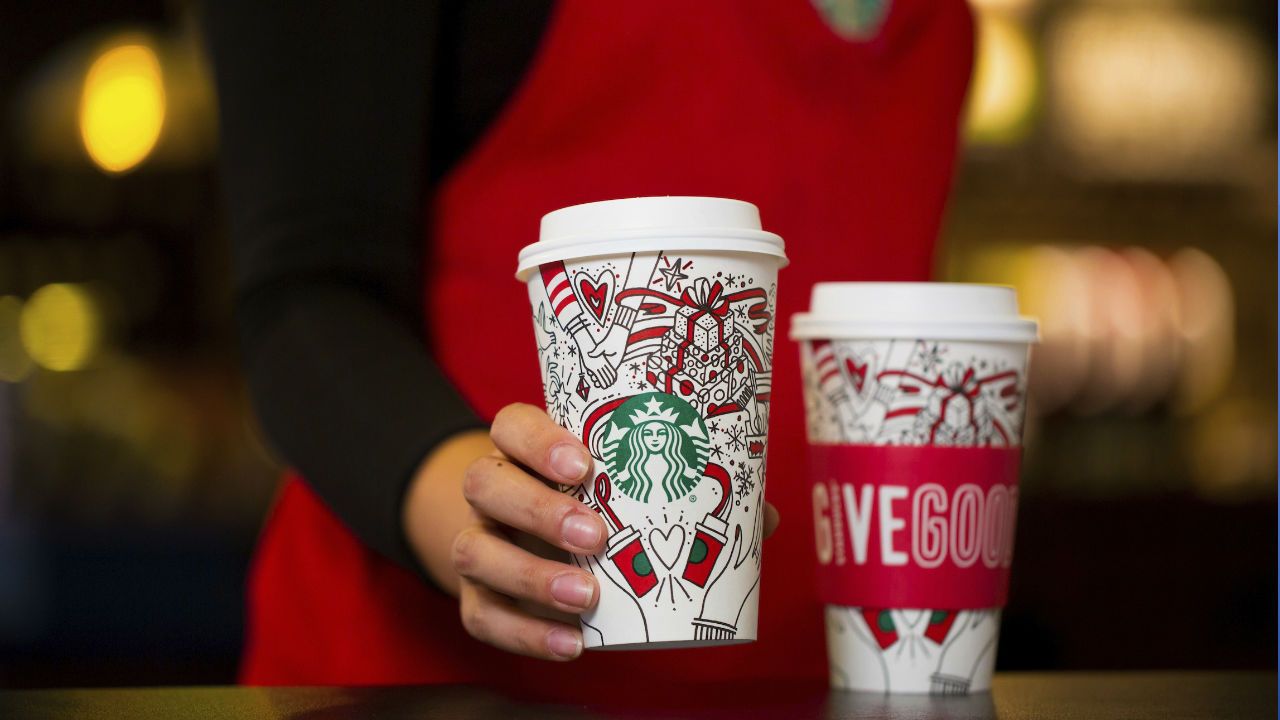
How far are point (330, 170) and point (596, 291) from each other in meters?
0.36

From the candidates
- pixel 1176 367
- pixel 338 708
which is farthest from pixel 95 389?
pixel 338 708

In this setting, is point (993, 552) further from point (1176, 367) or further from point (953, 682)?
point (1176, 367)

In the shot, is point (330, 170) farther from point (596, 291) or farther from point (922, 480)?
point (922, 480)

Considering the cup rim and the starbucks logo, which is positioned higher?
the cup rim

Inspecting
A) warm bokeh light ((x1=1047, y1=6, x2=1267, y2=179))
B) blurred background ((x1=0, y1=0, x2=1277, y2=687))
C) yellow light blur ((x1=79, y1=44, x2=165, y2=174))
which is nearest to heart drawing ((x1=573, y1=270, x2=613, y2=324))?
blurred background ((x1=0, y1=0, x2=1277, y2=687))

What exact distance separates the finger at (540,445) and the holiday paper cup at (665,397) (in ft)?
0.05

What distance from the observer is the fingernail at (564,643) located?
2.34ft

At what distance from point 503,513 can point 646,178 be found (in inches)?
16.9

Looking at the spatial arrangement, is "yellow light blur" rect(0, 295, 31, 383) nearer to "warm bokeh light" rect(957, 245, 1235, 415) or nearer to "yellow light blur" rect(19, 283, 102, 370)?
"yellow light blur" rect(19, 283, 102, 370)

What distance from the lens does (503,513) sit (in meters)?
0.71

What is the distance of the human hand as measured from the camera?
2.24 ft

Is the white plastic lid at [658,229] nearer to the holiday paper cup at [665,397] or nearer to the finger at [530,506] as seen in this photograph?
the holiday paper cup at [665,397]

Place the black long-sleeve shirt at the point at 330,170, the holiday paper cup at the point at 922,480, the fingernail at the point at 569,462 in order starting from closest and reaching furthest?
the fingernail at the point at 569,462
the holiday paper cup at the point at 922,480
the black long-sleeve shirt at the point at 330,170

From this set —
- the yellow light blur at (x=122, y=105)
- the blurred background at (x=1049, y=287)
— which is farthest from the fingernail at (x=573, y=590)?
the yellow light blur at (x=122, y=105)
